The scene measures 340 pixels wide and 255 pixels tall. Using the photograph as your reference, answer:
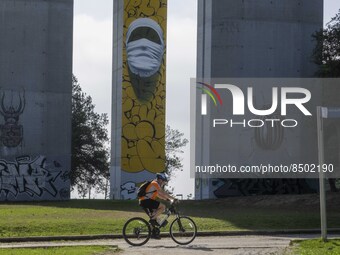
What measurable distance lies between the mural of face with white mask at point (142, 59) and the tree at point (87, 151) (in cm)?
1725

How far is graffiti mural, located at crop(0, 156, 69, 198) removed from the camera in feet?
140

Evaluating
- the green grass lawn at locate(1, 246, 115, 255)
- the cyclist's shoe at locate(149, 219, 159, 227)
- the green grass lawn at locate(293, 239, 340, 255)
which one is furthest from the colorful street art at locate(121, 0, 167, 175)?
the green grass lawn at locate(293, 239, 340, 255)

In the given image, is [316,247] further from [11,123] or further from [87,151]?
[87,151]

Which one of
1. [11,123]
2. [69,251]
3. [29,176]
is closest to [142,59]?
[11,123]

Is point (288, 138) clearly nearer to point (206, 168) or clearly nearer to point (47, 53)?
point (206, 168)

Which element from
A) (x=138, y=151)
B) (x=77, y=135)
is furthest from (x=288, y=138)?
(x=77, y=135)

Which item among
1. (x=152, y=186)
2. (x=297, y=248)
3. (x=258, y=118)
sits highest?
(x=258, y=118)

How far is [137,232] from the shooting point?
19.4 m

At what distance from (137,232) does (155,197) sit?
89 centimetres

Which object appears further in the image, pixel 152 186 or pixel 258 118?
pixel 258 118

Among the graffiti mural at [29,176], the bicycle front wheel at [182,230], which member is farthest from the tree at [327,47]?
the bicycle front wheel at [182,230]

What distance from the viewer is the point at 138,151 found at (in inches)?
1774

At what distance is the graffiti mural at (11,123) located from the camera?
4250 cm

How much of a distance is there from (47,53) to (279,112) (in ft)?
39.4
